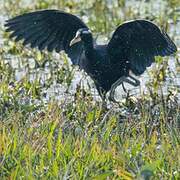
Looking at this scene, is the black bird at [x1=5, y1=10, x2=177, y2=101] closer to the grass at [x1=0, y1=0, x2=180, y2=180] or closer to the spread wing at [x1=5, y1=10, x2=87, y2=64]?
the spread wing at [x1=5, y1=10, x2=87, y2=64]

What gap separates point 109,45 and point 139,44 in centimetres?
21

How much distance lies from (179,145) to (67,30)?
2.36 metres

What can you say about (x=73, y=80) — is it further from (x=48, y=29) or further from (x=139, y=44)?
(x=139, y=44)

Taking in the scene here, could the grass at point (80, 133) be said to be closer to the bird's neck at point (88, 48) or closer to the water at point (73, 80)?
the water at point (73, 80)

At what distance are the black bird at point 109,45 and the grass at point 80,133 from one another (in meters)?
0.16

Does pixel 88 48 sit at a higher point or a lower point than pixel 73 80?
higher

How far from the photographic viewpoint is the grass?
12.8ft

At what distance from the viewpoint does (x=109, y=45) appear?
606 centimetres

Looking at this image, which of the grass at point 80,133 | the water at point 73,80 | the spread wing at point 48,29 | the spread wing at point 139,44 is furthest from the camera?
the water at point 73,80

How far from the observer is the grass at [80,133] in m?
3.89

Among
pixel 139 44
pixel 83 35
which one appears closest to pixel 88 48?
pixel 83 35

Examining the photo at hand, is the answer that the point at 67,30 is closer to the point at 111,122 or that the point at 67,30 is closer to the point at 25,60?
the point at 25,60

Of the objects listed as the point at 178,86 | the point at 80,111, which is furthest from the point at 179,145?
the point at 178,86

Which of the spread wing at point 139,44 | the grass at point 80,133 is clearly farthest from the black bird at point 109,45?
the grass at point 80,133
